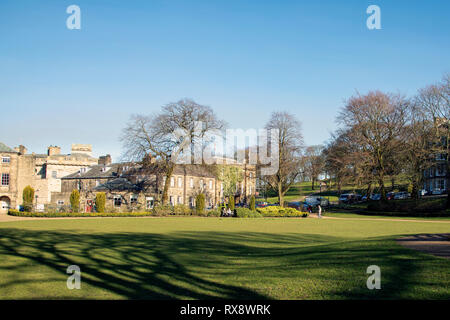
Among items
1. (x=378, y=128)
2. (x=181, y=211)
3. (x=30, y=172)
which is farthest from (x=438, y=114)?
(x=30, y=172)

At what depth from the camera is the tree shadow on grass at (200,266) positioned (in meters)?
8.04

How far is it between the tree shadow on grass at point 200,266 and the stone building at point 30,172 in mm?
41315

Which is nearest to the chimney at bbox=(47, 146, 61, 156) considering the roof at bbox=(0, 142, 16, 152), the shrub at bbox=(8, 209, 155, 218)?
the roof at bbox=(0, 142, 16, 152)

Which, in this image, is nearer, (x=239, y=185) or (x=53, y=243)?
(x=53, y=243)

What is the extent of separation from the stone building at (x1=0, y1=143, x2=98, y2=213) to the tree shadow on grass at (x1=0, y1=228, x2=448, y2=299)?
136 ft

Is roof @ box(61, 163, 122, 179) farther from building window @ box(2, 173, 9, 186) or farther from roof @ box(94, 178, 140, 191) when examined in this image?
building window @ box(2, 173, 9, 186)

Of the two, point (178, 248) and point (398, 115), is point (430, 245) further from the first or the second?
point (398, 115)

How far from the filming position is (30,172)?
5716cm

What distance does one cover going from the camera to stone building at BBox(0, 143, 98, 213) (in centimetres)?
5544

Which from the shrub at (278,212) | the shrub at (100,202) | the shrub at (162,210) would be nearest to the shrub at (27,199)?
the shrub at (100,202)

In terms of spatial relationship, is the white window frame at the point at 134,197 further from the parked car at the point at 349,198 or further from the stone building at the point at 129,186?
the parked car at the point at 349,198
